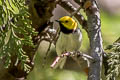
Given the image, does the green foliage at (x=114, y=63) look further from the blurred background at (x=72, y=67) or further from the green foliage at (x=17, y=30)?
the blurred background at (x=72, y=67)

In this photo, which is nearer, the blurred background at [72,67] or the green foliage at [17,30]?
the green foliage at [17,30]

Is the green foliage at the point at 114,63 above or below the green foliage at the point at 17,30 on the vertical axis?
below

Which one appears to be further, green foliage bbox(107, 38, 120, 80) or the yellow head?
the yellow head

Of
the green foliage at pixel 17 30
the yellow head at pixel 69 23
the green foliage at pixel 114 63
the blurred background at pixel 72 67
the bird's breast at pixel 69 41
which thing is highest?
the green foliage at pixel 17 30

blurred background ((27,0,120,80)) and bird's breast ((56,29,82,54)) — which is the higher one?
bird's breast ((56,29,82,54))

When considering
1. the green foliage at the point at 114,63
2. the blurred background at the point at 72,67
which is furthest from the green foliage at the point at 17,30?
the blurred background at the point at 72,67

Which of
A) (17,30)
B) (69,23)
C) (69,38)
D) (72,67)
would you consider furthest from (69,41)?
(17,30)

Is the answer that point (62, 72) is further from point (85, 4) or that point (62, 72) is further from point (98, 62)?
point (98, 62)

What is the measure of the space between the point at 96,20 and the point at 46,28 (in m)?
0.38

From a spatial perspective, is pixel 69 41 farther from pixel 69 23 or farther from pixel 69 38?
pixel 69 23

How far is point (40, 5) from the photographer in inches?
61.1

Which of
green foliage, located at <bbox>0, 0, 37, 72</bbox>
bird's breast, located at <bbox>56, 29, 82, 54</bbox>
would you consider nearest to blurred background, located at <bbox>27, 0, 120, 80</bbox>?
bird's breast, located at <bbox>56, 29, 82, 54</bbox>

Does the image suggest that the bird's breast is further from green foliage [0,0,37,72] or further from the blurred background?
green foliage [0,0,37,72]

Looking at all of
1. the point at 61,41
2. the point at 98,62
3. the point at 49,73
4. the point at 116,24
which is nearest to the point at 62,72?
the point at 49,73
